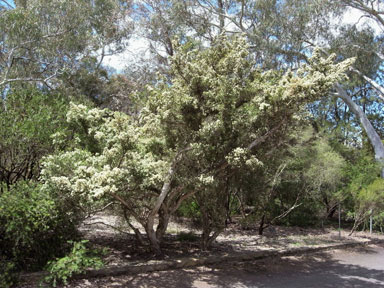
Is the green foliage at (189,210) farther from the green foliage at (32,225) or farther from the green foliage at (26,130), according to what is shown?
the green foliage at (32,225)

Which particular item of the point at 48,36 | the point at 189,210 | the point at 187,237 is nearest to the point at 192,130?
the point at 187,237

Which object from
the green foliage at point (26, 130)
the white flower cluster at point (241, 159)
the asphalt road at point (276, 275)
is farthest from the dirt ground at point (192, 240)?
the white flower cluster at point (241, 159)

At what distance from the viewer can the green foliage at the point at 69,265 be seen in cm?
543

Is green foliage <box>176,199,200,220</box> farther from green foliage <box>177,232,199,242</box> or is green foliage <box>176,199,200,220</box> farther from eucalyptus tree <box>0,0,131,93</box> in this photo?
eucalyptus tree <box>0,0,131,93</box>

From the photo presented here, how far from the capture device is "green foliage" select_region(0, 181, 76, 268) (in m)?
5.45

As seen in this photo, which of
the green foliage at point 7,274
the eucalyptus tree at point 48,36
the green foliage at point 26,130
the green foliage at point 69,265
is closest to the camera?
the green foliage at point 7,274

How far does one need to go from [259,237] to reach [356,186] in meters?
3.54

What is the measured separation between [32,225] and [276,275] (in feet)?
16.1

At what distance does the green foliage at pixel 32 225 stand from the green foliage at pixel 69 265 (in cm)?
38

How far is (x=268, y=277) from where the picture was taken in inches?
276

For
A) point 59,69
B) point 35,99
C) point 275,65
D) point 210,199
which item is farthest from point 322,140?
point 59,69

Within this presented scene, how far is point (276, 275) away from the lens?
7176mm

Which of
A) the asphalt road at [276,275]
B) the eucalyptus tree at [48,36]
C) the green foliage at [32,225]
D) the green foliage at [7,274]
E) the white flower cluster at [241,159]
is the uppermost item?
the eucalyptus tree at [48,36]

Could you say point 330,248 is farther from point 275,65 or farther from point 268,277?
point 275,65
